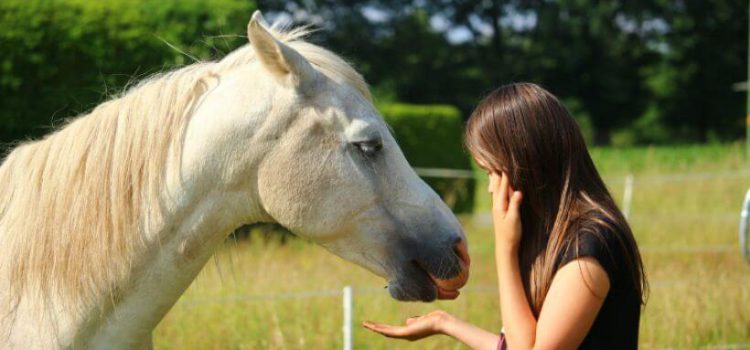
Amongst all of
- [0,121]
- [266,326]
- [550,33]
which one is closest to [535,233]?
[266,326]

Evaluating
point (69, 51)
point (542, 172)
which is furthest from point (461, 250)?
point (69, 51)

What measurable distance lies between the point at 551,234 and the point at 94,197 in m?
1.25

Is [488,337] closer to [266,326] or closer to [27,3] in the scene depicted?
[266,326]

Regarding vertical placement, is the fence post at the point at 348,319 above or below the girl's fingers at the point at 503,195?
below

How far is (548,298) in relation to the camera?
6.79 feet

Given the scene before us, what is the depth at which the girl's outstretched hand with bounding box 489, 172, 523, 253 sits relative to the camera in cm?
214

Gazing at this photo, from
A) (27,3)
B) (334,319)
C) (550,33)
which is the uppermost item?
(27,3)

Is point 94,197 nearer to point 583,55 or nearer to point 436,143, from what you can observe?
point 436,143

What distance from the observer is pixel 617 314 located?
2.12 metres

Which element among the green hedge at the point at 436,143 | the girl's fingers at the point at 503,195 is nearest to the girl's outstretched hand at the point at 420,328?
the girl's fingers at the point at 503,195

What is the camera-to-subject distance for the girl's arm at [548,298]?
6.64 ft

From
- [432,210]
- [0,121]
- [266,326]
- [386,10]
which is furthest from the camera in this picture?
[386,10]

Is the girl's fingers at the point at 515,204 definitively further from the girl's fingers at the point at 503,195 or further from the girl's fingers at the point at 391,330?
the girl's fingers at the point at 391,330

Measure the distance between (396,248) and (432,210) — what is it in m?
0.15
